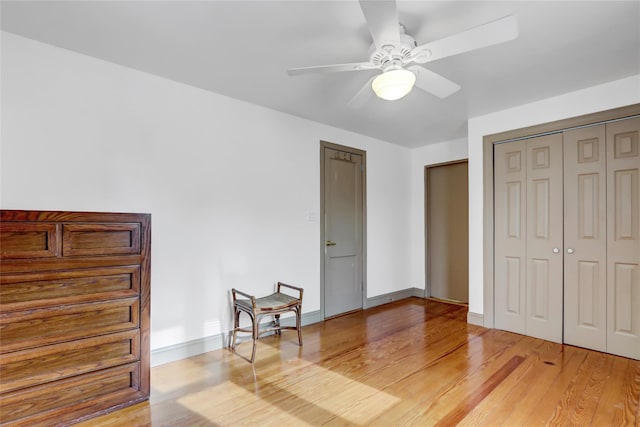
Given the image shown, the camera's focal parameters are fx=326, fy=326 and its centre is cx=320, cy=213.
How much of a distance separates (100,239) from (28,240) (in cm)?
33

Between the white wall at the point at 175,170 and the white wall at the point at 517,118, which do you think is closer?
the white wall at the point at 175,170

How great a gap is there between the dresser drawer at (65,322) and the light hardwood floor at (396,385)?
53 cm

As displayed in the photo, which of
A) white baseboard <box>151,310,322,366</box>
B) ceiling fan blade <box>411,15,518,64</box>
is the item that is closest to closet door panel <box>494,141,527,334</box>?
ceiling fan blade <box>411,15,518,64</box>

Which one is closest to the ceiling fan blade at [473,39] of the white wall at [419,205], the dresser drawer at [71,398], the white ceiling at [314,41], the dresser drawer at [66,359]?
the white ceiling at [314,41]

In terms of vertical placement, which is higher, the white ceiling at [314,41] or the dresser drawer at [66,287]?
the white ceiling at [314,41]

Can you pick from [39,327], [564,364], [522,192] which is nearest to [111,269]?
[39,327]

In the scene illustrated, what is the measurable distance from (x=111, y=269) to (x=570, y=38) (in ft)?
10.9

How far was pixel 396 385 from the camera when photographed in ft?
7.63

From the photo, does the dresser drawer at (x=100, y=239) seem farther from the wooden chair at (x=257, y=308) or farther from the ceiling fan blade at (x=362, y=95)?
the ceiling fan blade at (x=362, y=95)

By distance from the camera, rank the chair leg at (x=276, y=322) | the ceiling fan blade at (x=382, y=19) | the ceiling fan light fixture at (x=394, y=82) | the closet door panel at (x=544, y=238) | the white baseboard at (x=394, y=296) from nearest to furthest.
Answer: the ceiling fan blade at (x=382, y=19) < the ceiling fan light fixture at (x=394, y=82) < the closet door panel at (x=544, y=238) < the chair leg at (x=276, y=322) < the white baseboard at (x=394, y=296)

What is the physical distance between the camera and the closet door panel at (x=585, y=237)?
2.91m

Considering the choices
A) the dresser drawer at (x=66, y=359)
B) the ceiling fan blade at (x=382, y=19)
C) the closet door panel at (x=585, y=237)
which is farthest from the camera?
the closet door panel at (x=585, y=237)

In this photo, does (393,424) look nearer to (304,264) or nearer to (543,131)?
(304,264)

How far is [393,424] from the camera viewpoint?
6.17 ft
